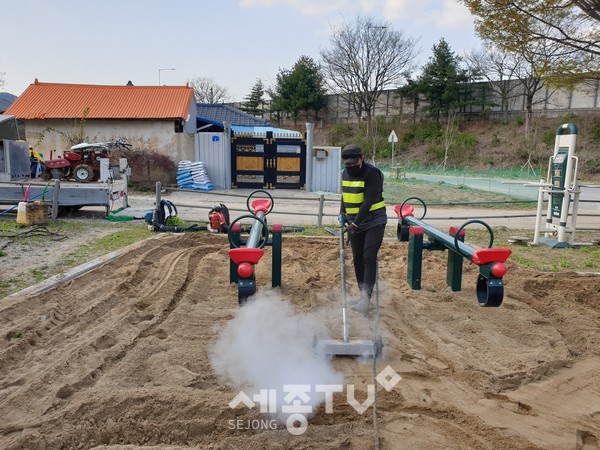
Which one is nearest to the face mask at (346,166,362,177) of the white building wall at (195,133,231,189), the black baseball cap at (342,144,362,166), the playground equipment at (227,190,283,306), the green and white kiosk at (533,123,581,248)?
the black baseball cap at (342,144,362,166)

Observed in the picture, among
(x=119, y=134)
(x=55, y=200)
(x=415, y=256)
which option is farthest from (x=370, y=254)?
(x=119, y=134)

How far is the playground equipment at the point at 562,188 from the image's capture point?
31.8ft

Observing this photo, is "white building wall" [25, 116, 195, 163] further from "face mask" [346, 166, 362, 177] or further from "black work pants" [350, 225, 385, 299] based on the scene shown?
"black work pants" [350, 225, 385, 299]

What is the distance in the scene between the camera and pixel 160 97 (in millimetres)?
24578

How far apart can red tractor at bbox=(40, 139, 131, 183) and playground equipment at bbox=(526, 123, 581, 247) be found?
1336 centimetres

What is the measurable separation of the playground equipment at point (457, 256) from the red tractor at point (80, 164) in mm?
11920

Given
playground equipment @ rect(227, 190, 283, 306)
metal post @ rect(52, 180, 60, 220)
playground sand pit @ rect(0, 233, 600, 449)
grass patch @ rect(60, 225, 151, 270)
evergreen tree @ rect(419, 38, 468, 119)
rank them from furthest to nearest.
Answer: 1. evergreen tree @ rect(419, 38, 468, 119)
2. metal post @ rect(52, 180, 60, 220)
3. grass patch @ rect(60, 225, 151, 270)
4. playground equipment @ rect(227, 190, 283, 306)
5. playground sand pit @ rect(0, 233, 600, 449)

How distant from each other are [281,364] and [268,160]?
57.4ft

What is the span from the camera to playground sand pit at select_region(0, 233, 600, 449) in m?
3.12

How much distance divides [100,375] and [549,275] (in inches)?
242

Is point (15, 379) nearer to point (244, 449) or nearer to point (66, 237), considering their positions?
point (244, 449)

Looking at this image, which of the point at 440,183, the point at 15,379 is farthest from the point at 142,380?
the point at 440,183

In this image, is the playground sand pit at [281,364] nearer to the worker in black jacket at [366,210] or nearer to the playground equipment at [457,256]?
the playground equipment at [457,256]

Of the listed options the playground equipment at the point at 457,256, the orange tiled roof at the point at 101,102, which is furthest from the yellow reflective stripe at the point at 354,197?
the orange tiled roof at the point at 101,102
